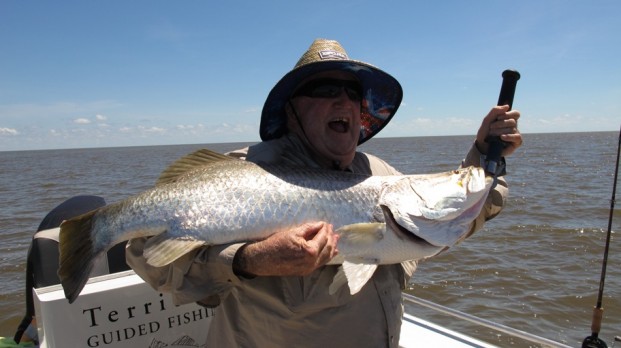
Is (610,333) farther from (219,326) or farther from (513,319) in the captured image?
(219,326)

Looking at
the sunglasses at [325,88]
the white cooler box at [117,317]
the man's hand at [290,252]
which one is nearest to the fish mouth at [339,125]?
the sunglasses at [325,88]

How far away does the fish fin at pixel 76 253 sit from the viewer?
2.53 meters

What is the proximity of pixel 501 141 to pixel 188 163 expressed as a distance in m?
1.91

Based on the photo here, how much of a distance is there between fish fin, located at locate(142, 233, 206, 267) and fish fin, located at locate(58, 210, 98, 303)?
0.33 m

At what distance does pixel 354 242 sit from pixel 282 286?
18.7 inches

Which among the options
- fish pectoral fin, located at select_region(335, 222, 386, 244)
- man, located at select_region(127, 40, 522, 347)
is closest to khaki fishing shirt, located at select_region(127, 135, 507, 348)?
man, located at select_region(127, 40, 522, 347)

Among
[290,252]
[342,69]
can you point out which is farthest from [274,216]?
[342,69]

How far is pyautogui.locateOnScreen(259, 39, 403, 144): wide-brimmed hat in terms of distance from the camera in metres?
3.07

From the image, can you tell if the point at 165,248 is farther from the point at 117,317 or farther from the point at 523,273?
the point at 523,273

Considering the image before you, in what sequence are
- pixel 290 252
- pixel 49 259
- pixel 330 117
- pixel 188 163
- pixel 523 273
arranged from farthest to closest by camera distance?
pixel 523 273 < pixel 49 259 < pixel 330 117 < pixel 188 163 < pixel 290 252

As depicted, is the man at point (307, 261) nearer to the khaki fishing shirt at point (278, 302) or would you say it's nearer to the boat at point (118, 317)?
the khaki fishing shirt at point (278, 302)

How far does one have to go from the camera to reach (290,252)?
2.29 meters

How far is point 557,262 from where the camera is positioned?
1016 centimetres

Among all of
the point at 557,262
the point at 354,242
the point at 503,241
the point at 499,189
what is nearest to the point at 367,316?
the point at 354,242
